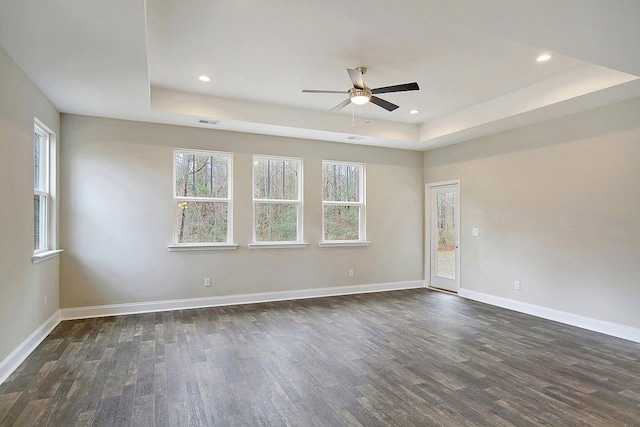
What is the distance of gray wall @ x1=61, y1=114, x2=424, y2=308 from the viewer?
189 inches

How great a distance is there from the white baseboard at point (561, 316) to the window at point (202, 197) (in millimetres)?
4150

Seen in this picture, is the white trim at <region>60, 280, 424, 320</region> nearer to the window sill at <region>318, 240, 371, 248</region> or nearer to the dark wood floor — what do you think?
the dark wood floor

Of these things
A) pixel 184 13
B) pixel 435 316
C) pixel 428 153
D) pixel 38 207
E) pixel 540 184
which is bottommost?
pixel 435 316

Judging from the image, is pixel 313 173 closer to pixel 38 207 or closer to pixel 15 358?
pixel 38 207

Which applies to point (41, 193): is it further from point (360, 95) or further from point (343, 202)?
Result: point (343, 202)

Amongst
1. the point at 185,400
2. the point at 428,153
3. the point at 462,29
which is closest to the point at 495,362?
the point at 185,400

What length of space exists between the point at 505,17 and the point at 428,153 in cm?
468

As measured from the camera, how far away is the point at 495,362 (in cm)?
336

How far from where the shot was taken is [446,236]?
22.0 feet

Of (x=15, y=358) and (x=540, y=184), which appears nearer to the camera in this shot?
(x=15, y=358)

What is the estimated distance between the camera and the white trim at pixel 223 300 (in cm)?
484

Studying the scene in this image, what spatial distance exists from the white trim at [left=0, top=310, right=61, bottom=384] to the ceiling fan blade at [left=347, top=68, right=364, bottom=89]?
3873 mm

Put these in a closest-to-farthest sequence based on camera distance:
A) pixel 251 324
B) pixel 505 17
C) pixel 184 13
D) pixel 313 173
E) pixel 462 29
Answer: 1. pixel 505 17
2. pixel 184 13
3. pixel 462 29
4. pixel 251 324
5. pixel 313 173

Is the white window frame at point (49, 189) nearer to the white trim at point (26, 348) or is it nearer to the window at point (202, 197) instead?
the white trim at point (26, 348)
